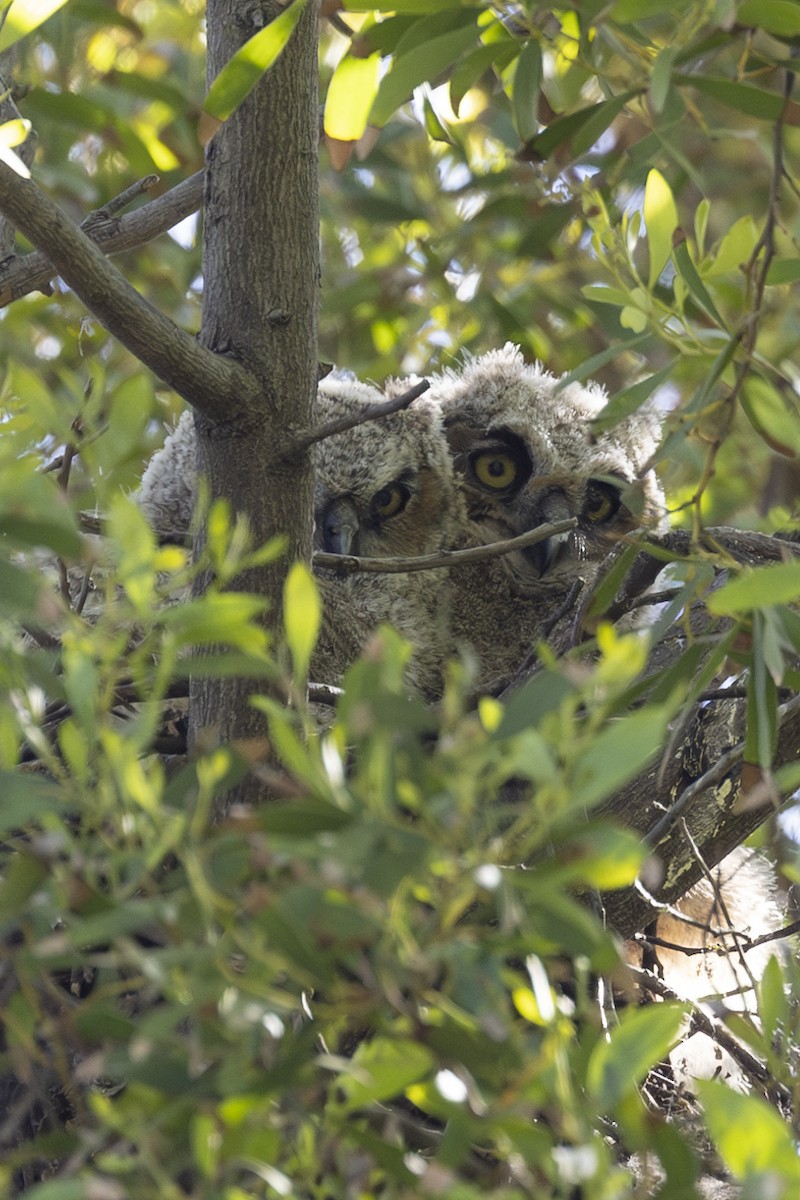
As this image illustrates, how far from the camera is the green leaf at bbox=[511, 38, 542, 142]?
2010 mm

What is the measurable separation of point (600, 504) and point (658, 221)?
164 cm

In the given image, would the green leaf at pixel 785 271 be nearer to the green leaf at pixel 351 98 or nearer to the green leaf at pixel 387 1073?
the green leaf at pixel 351 98

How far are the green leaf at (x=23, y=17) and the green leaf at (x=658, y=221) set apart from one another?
0.73m

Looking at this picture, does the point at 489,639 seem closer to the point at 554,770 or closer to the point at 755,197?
the point at 554,770

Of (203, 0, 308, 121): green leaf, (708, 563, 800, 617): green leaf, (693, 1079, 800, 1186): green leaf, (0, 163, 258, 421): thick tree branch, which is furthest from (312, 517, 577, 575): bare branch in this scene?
(693, 1079, 800, 1186): green leaf

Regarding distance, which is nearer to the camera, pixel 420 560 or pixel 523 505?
pixel 420 560

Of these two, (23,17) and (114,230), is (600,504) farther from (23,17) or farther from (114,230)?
(23,17)

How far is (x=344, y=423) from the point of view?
5.71 feet

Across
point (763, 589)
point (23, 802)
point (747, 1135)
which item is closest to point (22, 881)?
point (23, 802)

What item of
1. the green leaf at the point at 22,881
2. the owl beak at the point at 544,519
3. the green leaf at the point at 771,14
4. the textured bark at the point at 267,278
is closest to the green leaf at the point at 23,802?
the green leaf at the point at 22,881

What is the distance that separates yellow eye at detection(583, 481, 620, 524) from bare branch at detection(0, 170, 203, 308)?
1230 millimetres

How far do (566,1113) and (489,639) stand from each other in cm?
242

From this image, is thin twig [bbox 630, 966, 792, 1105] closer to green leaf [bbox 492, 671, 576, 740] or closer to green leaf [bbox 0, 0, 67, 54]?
green leaf [bbox 492, 671, 576, 740]

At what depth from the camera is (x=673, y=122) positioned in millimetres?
1856
